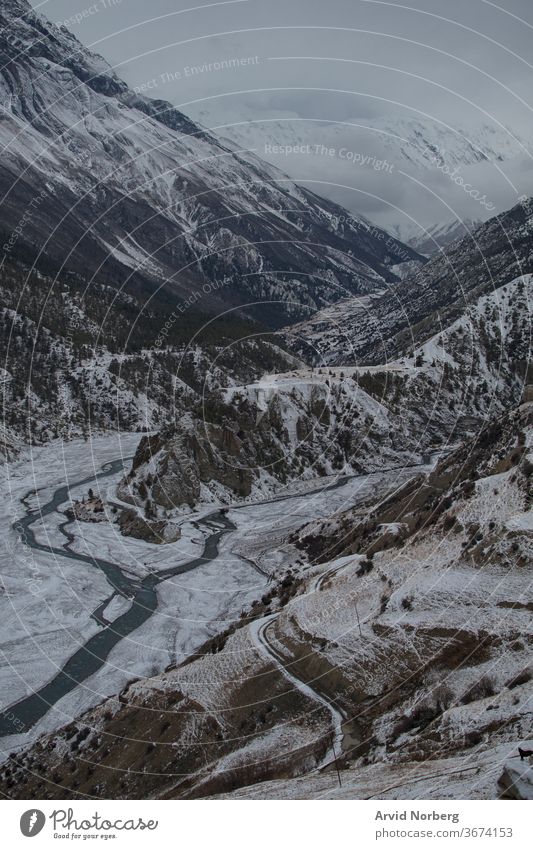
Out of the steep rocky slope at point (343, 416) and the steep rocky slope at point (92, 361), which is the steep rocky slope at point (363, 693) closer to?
the steep rocky slope at point (343, 416)

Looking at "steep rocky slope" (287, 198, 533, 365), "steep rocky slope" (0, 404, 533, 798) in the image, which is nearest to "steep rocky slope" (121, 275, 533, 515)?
"steep rocky slope" (287, 198, 533, 365)

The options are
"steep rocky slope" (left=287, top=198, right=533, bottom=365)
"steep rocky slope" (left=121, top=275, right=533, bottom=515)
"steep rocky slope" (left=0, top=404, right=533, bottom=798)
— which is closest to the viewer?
"steep rocky slope" (left=0, top=404, right=533, bottom=798)

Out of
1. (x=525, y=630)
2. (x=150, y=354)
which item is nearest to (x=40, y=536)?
(x=525, y=630)

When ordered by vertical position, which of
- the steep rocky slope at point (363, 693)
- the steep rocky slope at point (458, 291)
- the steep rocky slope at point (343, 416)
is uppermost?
the steep rocky slope at point (458, 291)

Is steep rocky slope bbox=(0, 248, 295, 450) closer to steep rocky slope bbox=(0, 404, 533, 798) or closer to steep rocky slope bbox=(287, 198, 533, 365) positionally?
steep rocky slope bbox=(287, 198, 533, 365)

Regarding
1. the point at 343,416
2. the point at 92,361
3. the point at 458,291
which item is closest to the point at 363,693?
the point at 343,416

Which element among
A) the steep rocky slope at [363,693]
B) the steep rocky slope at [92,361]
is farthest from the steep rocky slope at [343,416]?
the steep rocky slope at [363,693]

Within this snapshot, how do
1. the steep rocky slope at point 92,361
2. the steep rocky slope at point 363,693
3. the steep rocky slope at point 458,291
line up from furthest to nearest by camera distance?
the steep rocky slope at point 458,291 < the steep rocky slope at point 92,361 < the steep rocky slope at point 363,693

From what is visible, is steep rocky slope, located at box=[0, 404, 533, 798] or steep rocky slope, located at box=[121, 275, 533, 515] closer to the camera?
steep rocky slope, located at box=[0, 404, 533, 798]

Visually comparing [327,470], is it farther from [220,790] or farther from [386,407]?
[220,790]
